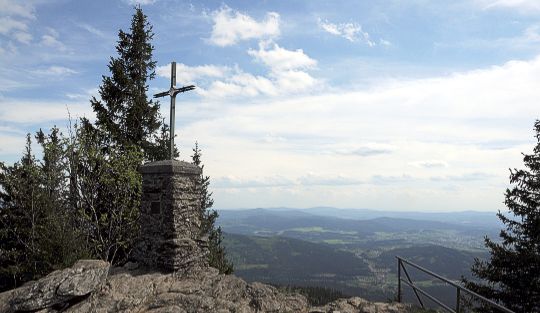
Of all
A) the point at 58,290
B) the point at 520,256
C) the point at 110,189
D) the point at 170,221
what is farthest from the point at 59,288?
the point at 520,256

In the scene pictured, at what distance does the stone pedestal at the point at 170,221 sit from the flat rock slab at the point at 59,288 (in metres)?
1.50

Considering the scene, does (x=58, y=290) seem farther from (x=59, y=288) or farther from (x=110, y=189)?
(x=110, y=189)

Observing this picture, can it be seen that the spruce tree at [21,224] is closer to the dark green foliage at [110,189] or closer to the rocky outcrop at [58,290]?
the dark green foliage at [110,189]

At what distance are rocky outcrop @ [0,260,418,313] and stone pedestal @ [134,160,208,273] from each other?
0.40 metres

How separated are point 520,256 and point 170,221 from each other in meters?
14.2

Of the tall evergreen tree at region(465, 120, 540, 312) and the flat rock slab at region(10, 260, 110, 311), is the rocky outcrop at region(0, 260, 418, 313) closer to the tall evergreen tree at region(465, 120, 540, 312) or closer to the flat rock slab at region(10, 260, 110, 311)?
the flat rock slab at region(10, 260, 110, 311)

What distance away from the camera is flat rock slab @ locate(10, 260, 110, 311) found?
862cm

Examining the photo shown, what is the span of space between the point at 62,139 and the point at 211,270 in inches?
418

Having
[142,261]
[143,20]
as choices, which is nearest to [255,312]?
[142,261]

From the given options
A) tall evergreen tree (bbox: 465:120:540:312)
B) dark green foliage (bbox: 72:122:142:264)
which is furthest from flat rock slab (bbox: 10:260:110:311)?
tall evergreen tree (bbox: 465:120:540:312)

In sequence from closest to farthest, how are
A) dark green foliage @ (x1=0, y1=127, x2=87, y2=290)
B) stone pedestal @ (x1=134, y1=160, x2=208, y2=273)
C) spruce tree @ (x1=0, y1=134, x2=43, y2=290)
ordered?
stone pedestal @ (x1=134, y1=160, x2=208, y2=273) < dark green foliage @ (x1=0, y1=127, x2=87, y2=290) < spruce tree @ (x1=0, y1=134, x2=43, y2=290)

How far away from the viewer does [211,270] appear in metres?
10.7

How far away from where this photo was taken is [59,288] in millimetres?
8828

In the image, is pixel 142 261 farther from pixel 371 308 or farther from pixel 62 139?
pixel 62 139
